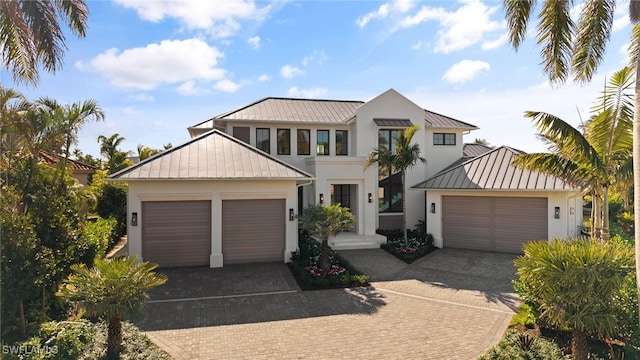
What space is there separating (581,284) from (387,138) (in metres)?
14.5

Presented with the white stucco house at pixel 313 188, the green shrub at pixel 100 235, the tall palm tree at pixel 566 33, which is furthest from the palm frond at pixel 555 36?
the green shrub at pixel 100 235

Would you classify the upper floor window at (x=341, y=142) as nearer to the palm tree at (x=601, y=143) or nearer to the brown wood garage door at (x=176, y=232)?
the brown wood garage door at (x=176, y=232)

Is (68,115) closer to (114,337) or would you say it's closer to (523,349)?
(114,337)

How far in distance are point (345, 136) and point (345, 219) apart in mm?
8793

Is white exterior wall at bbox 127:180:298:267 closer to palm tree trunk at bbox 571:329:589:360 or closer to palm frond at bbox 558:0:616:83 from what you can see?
palm tree trunk at bbox 571:329:589:360

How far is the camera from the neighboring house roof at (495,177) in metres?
15.7

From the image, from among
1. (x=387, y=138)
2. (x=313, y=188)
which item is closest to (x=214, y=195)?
(x=313, y=188)

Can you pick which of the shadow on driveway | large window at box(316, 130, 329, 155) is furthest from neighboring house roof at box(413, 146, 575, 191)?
the shadow on driveway

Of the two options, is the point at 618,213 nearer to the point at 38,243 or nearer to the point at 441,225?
the point at 441,225

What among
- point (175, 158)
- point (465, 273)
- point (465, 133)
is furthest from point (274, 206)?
point (465, 133)

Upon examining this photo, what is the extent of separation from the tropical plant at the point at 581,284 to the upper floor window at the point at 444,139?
49.6 ft

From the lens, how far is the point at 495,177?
→ 16953mm

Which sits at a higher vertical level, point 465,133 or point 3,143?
point 465,133

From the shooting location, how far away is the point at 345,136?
2123 centimetres
